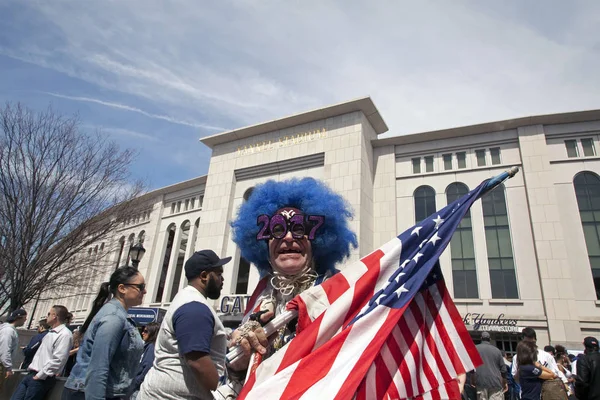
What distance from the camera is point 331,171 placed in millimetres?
23359

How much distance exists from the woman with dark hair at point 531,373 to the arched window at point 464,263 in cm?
1471

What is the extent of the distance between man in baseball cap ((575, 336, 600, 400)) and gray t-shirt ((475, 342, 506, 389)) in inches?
61.7

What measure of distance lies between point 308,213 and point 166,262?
3055 cm

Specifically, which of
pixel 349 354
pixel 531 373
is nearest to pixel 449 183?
pixel 531 373

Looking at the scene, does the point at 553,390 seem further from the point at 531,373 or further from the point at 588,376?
the point at 588,376

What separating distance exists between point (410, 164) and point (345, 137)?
14.6ft

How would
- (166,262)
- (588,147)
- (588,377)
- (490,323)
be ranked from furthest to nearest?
(166,262) < (588,147) < (490,323) < (588,377)

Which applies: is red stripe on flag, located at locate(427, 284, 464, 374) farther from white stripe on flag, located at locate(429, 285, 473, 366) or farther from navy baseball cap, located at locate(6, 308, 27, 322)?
navy baseball cap, located at locate(6, 308, 27, 322)

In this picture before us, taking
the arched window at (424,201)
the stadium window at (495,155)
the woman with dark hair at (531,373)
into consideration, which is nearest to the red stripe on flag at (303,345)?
the woman with dark hair at (531,373)

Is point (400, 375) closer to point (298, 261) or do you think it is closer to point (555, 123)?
point (298, 261)

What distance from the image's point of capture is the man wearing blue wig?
2.43 meters

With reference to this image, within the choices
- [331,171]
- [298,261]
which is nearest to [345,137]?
[331,171]

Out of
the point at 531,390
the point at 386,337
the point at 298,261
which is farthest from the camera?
the point at 531,390

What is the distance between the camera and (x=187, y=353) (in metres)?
2.23
